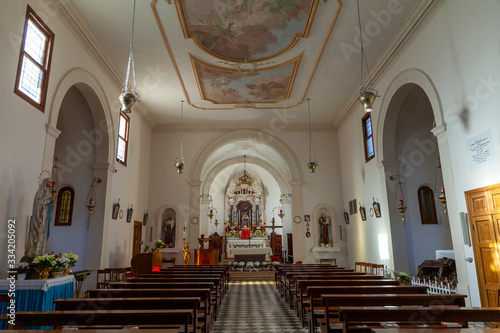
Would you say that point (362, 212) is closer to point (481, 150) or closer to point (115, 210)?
point (481, 150)

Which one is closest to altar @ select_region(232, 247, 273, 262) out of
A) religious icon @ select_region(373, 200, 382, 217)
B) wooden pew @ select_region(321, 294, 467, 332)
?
religious icon @ select_region(373, 200, 382, 217)

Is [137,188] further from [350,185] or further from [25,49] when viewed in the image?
[350,185]

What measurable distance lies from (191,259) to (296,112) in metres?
7.23

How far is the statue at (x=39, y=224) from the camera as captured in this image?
18.0 feet

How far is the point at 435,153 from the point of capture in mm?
10367

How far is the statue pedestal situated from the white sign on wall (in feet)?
27.0

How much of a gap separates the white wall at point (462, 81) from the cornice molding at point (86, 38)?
304 inches

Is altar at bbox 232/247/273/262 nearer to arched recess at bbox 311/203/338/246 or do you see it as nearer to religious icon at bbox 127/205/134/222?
arched recess at bbox 311/203/338/246

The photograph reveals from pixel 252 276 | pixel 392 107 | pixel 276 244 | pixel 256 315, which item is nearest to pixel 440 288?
pixel 256 315

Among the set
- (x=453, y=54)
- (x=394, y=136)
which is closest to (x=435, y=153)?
(x=394, y=136)

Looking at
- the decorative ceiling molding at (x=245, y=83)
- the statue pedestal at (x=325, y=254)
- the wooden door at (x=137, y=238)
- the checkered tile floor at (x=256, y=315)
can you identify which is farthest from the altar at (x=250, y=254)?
the decorative ceiling molding at (x=245, y=83)

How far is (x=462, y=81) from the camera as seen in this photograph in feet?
20.7

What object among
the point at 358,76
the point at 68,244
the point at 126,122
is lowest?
the point at 68,244

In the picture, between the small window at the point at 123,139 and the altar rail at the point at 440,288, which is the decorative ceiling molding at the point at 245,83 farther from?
the altar rail at the point at 440,288
